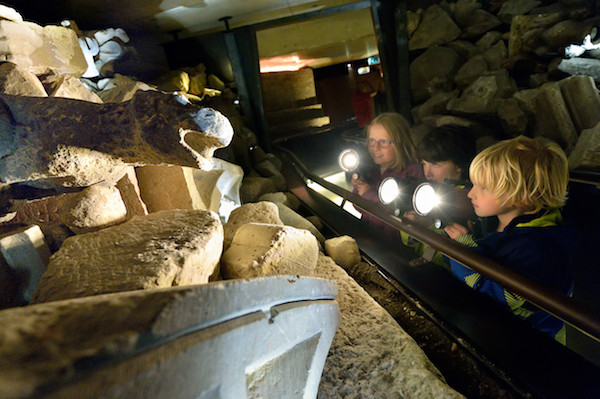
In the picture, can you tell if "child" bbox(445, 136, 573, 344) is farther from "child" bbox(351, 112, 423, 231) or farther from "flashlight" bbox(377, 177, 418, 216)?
"child" bbox(351, 112, 423, 231)

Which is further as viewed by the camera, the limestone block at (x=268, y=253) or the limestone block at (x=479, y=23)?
the limestone block at (x=479, y=23)

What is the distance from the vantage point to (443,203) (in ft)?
5.58

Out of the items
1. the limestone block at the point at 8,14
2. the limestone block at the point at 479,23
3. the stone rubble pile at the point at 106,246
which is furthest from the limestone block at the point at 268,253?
the limestone block at the point at 479,23

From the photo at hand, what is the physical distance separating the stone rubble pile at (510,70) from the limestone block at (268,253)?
9.81 ft

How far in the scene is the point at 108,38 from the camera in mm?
2674

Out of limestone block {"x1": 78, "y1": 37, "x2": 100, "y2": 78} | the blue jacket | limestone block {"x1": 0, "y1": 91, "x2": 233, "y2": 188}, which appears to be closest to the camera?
limestone block {"x1": 0, "y1": 91, "x2": 233, "y2": 188}

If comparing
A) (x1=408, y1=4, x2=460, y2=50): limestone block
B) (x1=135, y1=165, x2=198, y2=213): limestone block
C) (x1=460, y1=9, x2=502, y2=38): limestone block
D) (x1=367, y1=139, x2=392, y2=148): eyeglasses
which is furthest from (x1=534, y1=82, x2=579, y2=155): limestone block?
(x1=135, y1=165, x2=198, y2=213): limestone block

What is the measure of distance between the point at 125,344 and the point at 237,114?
4709mm

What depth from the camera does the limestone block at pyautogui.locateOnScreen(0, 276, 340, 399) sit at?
1.65 ft

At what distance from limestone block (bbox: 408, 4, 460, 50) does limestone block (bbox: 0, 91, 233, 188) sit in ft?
17.4

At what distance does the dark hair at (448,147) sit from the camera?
83.9 inches

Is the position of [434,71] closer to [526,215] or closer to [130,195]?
[526,215]

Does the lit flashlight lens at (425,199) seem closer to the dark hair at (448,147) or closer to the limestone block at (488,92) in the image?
the dark hair at (448,147)

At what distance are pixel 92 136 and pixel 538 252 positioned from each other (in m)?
1.83
